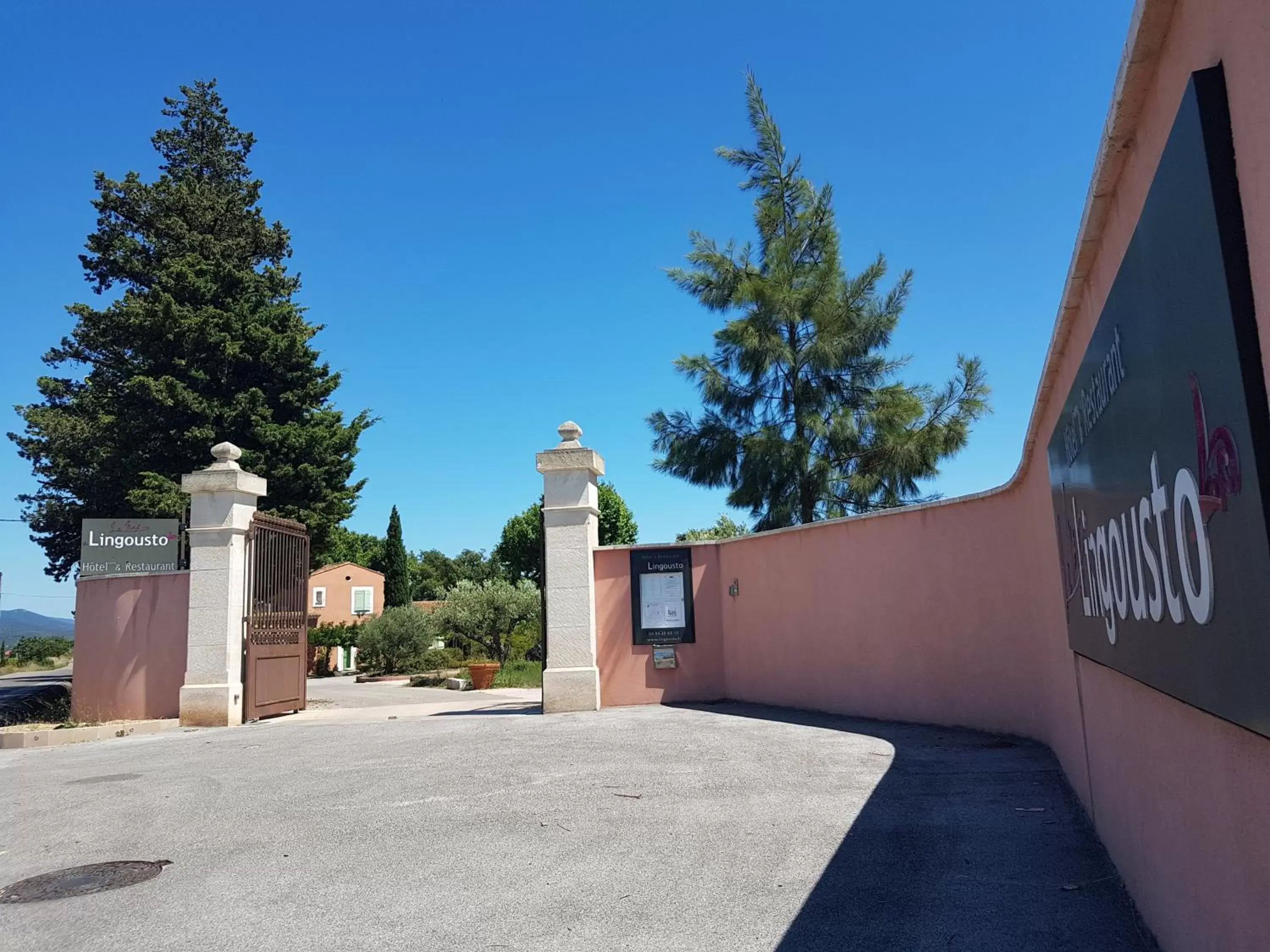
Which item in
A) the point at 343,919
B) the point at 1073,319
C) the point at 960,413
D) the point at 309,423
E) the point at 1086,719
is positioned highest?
the point at 309,423

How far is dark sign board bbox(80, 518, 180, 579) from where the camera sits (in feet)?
58.1

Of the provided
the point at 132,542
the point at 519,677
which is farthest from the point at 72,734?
the point at 519,677

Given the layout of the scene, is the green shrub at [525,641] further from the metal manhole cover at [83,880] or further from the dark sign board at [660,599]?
the metal manhole cover at [83,880]

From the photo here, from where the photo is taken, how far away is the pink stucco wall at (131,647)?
13227mm

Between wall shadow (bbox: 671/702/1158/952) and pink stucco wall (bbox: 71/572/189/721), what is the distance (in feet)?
34.8

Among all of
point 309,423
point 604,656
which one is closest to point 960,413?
point 604,656

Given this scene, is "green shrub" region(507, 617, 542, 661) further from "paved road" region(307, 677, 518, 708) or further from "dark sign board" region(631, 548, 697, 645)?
"dark sign board" region(631, 548, 697, 645)

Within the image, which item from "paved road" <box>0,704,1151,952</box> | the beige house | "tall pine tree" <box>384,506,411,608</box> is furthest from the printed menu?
the beige house

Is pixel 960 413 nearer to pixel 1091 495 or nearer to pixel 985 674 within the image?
pixel 985 674

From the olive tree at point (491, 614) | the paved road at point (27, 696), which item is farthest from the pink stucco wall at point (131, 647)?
the olive tree at point (491, 614)

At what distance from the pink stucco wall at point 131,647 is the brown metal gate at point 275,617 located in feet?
3.18

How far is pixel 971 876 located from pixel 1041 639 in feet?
11.8

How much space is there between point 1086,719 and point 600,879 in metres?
2.94

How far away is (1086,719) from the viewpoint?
536cm
